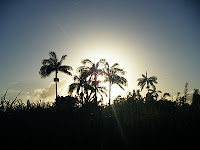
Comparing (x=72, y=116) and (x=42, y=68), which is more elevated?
(x=42, y=68)

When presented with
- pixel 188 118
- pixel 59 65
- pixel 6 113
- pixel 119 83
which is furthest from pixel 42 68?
pixel 188 118

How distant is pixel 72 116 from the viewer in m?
5.28

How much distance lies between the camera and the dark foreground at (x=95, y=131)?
371 cm

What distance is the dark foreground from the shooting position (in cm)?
371

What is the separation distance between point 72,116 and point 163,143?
282 centimetres

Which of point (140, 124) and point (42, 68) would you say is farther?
point (42, 68)

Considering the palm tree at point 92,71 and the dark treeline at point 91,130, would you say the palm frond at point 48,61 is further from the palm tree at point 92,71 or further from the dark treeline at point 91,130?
the dark treeline at point 91,130

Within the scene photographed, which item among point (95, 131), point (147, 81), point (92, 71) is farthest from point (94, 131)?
point (147, 81)

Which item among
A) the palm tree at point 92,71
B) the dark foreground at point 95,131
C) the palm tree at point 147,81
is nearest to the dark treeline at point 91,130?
the dark foreground at point 95,131

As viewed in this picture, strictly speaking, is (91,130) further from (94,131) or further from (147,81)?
(147,81)

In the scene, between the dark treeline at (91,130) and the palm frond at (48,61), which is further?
the palm frond at (48,61)

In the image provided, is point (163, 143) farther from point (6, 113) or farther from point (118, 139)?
point (6, 113)

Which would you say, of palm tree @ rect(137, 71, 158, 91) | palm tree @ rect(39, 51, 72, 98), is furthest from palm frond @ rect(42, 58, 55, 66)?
palm tree @ rect(137, 71, 158, 91)

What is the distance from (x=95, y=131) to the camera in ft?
14.2
